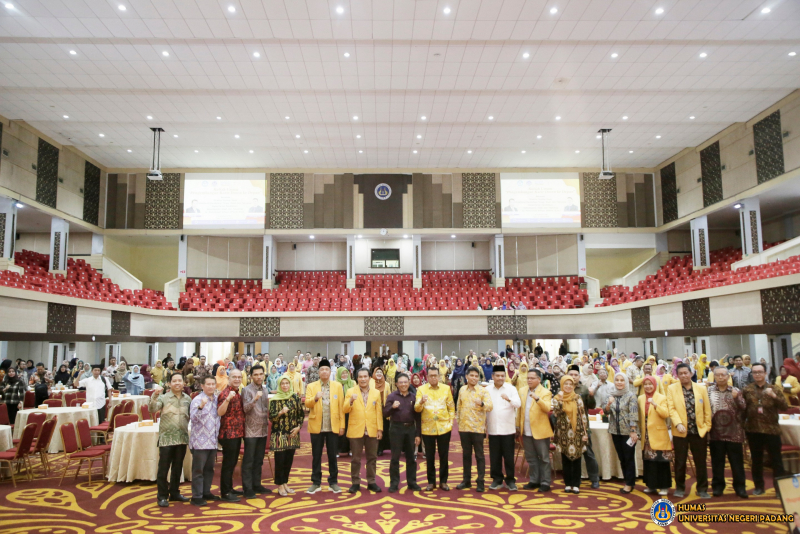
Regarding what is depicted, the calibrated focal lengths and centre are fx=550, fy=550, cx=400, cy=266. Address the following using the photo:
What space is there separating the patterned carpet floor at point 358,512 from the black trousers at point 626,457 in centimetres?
16

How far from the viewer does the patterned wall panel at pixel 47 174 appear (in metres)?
16.9

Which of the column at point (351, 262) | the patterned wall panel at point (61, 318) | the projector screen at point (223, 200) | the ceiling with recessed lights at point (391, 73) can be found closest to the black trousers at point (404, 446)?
the ceiling with recessed lights at point (391, 73)

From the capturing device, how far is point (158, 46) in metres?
12.0

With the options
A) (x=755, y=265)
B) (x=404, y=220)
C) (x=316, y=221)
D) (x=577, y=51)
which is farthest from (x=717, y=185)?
(x=316, y=221)

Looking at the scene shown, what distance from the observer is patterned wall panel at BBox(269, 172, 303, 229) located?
70.2ft

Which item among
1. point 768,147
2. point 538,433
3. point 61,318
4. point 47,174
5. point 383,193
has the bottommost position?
point 538,433

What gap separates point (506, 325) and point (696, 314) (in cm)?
676

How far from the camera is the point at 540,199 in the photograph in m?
21.4

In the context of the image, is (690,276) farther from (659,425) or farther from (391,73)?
(659,425)

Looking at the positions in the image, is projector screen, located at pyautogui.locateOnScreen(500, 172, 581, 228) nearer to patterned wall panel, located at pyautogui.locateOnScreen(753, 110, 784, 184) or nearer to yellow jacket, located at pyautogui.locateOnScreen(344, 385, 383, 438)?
patterned wall panel, located at pyautogui.locateOnScreen(753, 110, 784, 184)

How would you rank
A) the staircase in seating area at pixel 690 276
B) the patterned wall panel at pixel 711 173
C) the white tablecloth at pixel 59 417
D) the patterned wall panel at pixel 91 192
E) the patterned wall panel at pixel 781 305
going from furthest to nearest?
1. the patterned wall panel at pixel 91 192
2. the patterned wall panel at pixel 711 173
3. the staircase in seating area at pixel 690 276
4. the patterned wall panel at pixel 781 305
5. the white tablecloth at pixel 59 417

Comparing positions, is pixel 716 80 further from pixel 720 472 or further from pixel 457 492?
pixel 457 492

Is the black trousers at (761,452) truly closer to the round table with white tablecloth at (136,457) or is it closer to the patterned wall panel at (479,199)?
the round table with white tablecloth at (136,457)

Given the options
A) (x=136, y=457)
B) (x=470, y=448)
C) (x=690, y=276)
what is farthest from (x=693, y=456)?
(x=690, y=276)
